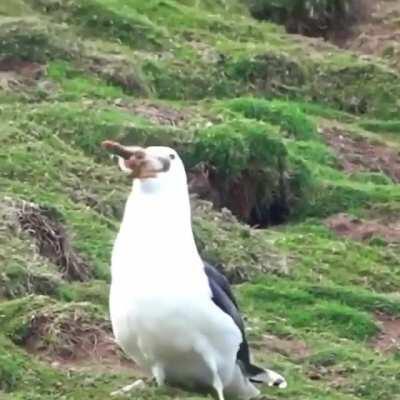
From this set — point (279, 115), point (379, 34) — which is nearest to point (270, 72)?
point (279, 115)

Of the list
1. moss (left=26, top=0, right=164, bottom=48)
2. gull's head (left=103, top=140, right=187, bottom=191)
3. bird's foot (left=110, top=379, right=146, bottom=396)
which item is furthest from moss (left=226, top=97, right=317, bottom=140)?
gull's head (left=103, top=140, right=187, bottom=191)

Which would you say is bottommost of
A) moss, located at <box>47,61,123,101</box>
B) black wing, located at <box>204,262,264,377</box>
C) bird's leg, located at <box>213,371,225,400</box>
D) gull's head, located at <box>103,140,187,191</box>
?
moss, located at <box>47,61,123,101</box>

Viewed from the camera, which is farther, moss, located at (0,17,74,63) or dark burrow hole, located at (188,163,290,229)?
moss, located at (0,17,74,63)

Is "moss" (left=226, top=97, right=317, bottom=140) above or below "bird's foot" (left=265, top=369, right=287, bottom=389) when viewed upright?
below

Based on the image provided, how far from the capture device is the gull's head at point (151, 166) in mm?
8945

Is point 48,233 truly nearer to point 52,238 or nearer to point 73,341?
point 52,238

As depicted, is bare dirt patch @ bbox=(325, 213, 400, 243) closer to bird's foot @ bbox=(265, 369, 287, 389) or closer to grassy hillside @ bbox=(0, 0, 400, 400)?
grassy hillside @ bbox=(0, 0, 400, 400)

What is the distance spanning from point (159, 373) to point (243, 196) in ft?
24.5

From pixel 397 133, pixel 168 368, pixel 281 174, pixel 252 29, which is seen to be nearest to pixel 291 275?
pixel 281 174

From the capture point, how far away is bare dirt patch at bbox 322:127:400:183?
19400 mm

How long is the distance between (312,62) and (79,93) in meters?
5.04

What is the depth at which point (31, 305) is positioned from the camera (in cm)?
1059

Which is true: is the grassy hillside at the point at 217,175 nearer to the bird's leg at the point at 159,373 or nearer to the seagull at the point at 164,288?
the bird's leg at the point at 159,373

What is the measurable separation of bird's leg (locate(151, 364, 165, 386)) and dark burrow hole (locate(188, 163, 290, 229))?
6604 mm
